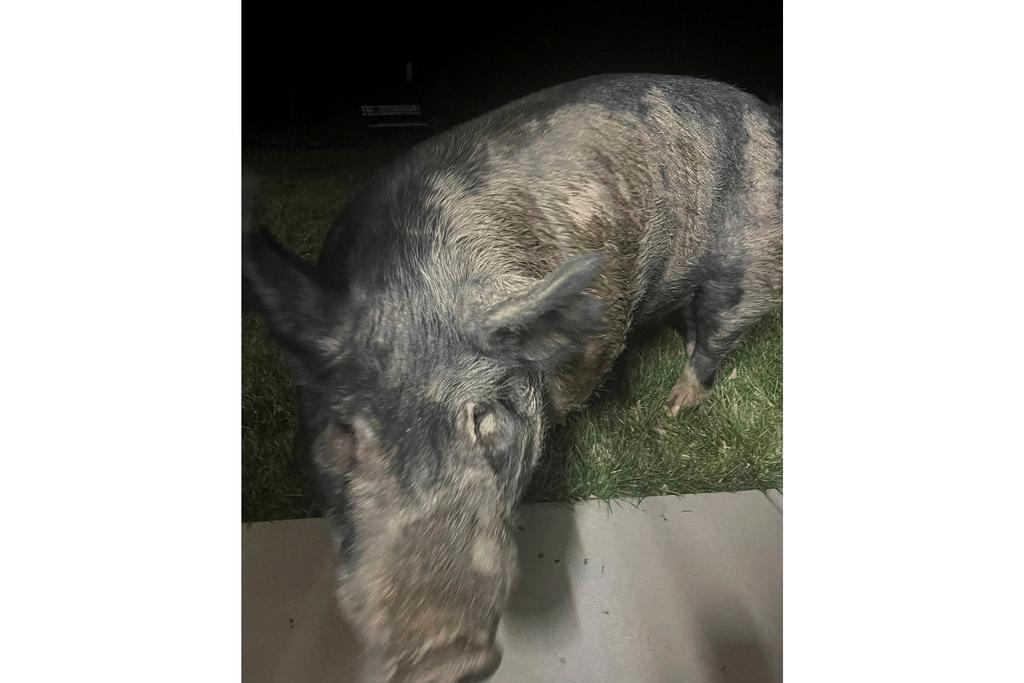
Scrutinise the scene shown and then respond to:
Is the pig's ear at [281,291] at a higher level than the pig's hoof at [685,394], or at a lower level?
higher

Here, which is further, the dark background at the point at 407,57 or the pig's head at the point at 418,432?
the dark background at the point at 407,57

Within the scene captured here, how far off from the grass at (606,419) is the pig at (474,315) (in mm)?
30

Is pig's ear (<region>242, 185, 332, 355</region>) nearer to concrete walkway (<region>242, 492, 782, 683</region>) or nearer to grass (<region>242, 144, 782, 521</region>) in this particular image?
grass (<region>242, 144, 782, 521</region>)

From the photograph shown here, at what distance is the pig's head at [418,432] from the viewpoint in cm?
109

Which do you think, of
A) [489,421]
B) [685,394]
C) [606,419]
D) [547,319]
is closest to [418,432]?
[489,421]

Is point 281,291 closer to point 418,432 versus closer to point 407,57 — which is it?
point 418,432

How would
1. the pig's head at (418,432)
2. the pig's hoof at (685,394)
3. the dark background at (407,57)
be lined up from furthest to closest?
the pig's hoof at (685,394) < the dark background at (407,57) < the pig's head at (418,432)

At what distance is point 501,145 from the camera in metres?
1.32

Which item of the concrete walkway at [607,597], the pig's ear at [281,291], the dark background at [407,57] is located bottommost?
the concrete walkway at [607,597]

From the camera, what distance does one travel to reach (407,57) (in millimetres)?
1223

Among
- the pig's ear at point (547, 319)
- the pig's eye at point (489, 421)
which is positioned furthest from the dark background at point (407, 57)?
the pig's eye at point (489, 421)

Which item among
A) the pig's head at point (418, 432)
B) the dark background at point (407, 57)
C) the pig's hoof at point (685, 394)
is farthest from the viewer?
the pig's hoof at point (685, 394)

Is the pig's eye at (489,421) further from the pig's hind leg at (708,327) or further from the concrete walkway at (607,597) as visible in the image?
the pig's hind leg at (708,327)
